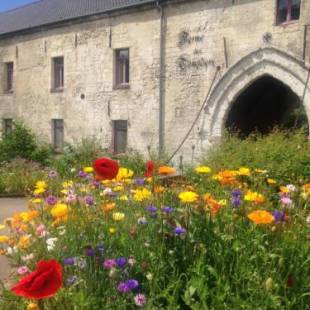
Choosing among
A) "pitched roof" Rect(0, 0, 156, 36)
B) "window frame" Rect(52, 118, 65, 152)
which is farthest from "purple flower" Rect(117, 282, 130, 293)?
"window frame" Rect(52, 118, 65, 152)

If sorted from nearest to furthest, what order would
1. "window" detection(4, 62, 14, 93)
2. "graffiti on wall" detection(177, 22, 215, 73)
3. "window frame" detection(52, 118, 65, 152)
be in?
"graffiti on wall" detection(177, 22, 215, 73) < "window frame" detection(52, 118, 65, 152) < "window" detection(4, 62, 14, 93)

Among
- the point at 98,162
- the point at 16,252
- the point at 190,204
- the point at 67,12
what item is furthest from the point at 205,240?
the point at 67,12

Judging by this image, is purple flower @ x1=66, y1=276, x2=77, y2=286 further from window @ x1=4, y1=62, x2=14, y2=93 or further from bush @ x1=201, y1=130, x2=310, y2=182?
window @ x1=4, y1=62, x2=14, y2=93

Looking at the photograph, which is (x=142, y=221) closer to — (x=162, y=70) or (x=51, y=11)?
(x=162, y=70)

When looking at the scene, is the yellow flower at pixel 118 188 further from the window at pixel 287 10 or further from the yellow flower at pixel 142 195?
the window at pixel 287 10

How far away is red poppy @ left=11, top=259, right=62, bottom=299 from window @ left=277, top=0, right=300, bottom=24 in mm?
11249

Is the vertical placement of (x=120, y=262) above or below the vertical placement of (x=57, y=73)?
below

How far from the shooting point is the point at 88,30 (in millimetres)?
17141

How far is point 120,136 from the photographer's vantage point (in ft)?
53.7

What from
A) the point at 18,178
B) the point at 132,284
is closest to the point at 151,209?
the point at 132,284

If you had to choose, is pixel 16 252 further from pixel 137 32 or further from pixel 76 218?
pixel 137 32

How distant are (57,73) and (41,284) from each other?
17.5m

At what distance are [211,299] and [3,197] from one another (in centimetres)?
748

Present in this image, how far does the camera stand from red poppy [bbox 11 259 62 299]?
2.03 meters
